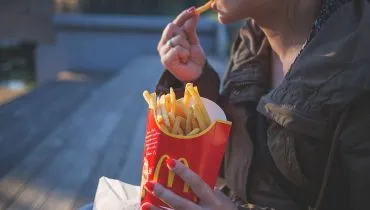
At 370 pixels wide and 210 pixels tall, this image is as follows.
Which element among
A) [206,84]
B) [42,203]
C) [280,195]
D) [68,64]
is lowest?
[68,64]

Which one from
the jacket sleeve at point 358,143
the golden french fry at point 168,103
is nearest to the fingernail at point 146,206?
the golden french fry at point 168,103

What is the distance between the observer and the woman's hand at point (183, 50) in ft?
5.40

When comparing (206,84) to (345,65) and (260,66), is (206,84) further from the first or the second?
(345,65)

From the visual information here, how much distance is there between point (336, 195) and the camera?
4.24 ft

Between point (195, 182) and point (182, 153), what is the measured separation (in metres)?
0.06

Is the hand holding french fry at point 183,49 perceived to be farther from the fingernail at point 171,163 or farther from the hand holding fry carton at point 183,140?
the fingernail at point 171,163

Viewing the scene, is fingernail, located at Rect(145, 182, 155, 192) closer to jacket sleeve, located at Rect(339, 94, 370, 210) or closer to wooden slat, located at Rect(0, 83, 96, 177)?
jacket sleeve, located at Rect(339, 94, 370, 210)

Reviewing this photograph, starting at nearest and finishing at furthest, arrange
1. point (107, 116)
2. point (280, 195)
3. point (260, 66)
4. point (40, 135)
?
point (280, 195) < point (260, 66) < point (40, 135) < point (107, 116)

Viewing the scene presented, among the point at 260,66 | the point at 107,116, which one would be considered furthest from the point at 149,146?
the point at 107,116

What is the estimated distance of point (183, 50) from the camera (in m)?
1.63

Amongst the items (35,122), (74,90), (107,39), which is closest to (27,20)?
(74,90)

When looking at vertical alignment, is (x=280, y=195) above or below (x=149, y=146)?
below

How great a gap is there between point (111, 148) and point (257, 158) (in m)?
2.29

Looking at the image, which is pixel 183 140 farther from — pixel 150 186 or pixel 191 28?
pixel 191 28
